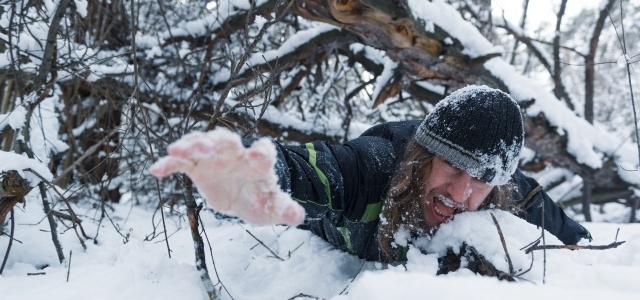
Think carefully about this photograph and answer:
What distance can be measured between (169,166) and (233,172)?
139 mm

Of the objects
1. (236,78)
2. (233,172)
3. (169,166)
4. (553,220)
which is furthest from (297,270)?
(553,220)

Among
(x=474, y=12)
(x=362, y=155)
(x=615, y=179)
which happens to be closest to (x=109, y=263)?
(x=362, y=155)

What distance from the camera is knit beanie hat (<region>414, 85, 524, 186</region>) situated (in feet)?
6.03

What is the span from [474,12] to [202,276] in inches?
183

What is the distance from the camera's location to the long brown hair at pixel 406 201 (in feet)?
6.31

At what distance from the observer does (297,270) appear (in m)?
2.07

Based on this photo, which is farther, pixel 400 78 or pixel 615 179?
pixel 615 179

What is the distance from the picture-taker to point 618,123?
38.0 ft

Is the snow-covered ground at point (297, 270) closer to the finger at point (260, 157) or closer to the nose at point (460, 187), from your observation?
the nose at point (460, 187)

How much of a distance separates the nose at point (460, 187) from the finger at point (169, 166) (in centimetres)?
121

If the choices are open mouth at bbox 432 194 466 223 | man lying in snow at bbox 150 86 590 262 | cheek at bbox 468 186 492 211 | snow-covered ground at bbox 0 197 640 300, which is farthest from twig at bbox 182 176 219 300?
cheek at bbox 468 186 492 211

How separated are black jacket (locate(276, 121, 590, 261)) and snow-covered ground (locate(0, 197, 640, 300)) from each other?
0.13 meters

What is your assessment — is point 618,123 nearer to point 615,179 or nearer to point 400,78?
point 615,179

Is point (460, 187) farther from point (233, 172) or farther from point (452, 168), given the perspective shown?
point (233, 172)
